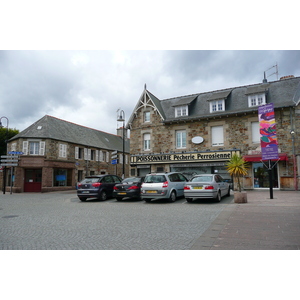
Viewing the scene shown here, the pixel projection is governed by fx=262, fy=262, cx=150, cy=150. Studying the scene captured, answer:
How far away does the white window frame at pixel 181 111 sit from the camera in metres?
23.4

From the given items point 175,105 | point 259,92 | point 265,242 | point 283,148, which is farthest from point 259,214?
point 175,105

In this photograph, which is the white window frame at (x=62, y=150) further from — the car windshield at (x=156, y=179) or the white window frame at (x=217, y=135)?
the car windshield at (x=156, y=179)

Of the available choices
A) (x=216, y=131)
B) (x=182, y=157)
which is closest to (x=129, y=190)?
(x=182, y=157)

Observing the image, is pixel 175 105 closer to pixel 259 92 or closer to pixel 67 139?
pixel 259 92

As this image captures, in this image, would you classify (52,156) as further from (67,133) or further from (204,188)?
(204,188)

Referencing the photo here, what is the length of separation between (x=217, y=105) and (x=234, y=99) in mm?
1493

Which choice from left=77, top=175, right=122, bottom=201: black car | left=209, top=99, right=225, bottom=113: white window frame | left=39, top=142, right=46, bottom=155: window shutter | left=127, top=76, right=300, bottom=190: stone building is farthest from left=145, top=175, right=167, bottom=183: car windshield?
left=39, top=142, right=46, bottom=155: window shutter

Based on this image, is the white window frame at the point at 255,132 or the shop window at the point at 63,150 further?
the shop window at the point at 63,150

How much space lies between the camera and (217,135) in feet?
71.2

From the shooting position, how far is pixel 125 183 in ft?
50.2

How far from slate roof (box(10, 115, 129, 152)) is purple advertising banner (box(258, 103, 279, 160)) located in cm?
1996

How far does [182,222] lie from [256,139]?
1424 cm

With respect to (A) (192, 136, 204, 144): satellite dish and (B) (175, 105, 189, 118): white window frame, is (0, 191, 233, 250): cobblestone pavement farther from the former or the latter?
(B) (175, 105, 189, 118): white window frame

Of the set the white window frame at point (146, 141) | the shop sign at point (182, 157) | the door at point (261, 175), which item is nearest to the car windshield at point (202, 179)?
the shop sign at point (182, 157)
